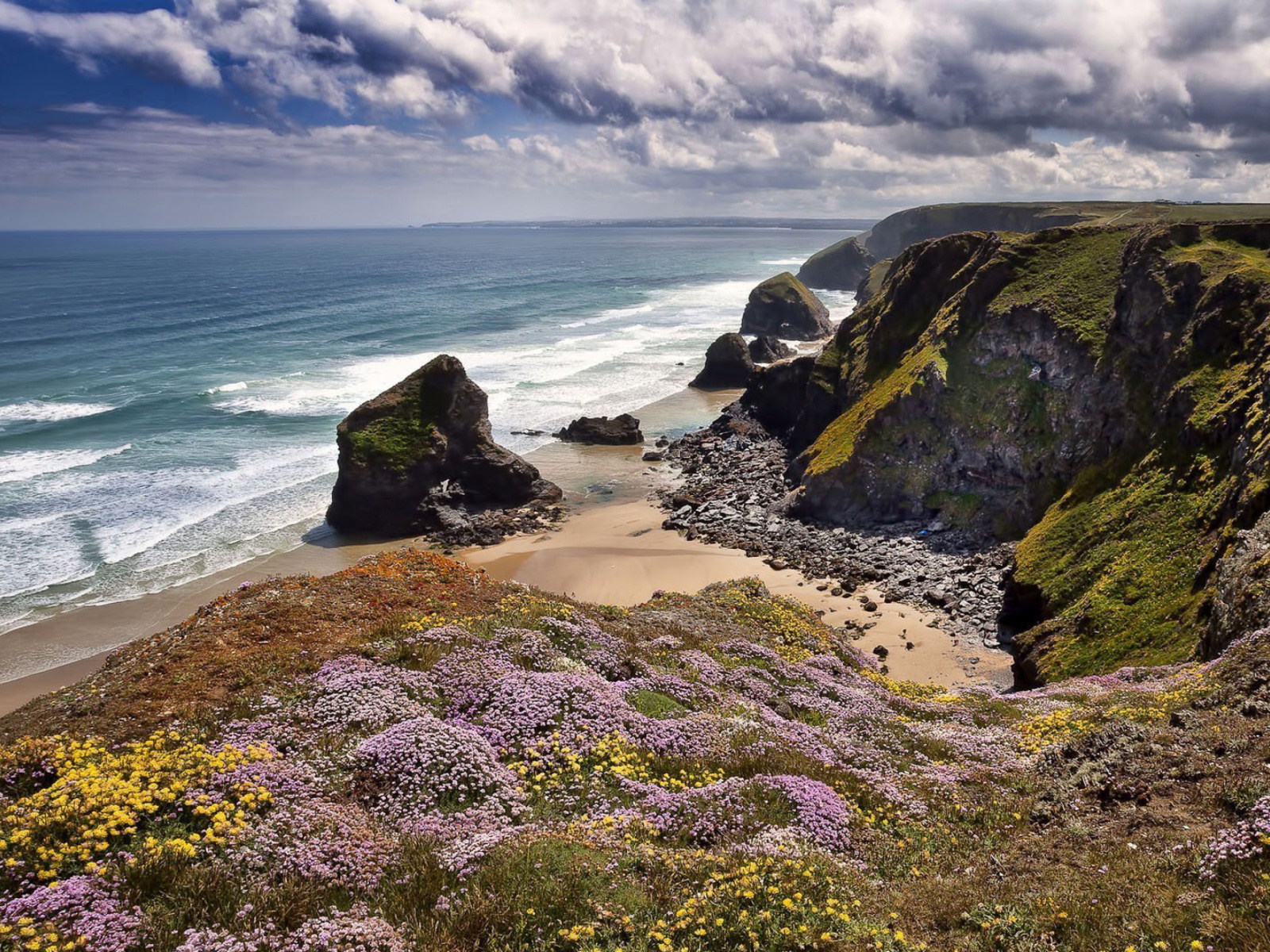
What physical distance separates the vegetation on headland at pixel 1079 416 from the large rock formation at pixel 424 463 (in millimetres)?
20867

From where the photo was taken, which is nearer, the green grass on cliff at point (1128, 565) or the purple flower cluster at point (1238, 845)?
the purple flower cluster at point (1238, 845)

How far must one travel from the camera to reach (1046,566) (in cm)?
3108

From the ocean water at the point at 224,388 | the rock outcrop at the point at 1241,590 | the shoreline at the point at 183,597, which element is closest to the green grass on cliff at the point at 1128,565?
the rock outcrop at the point at 1241,590

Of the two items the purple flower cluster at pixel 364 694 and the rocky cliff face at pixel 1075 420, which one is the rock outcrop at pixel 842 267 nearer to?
the rocky cliff face at pixel 1075 420

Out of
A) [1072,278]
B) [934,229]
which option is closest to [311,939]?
[1072,278]

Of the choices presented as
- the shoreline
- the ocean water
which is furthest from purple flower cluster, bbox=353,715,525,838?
the ocean water

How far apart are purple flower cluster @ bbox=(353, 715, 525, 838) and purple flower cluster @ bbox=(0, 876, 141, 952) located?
2956mm

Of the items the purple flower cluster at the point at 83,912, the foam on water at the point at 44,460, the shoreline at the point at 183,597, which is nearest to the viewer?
the purple flower cluster at the point at 83,912

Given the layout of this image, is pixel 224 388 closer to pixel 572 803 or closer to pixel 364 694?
pixel 364 694

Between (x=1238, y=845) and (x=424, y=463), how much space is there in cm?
4506

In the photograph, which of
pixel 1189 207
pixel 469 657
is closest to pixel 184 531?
pixel 469 657

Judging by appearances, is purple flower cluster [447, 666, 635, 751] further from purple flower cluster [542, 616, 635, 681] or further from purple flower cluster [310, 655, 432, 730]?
purple flower cluster [542, 616, 635, 681]

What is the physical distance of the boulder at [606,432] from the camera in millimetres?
63250

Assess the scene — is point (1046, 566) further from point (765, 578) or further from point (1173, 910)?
point (1173, 910)
